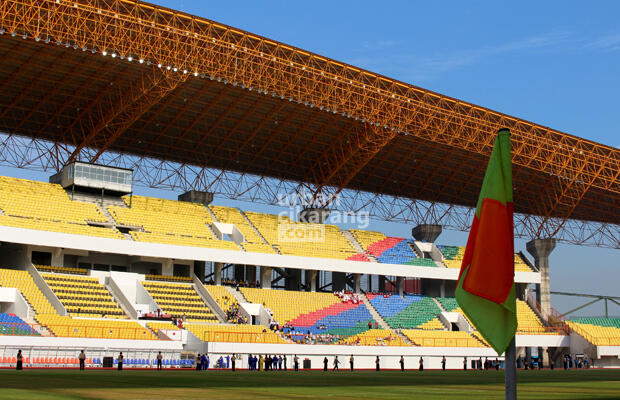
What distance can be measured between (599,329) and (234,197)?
42.6 metres

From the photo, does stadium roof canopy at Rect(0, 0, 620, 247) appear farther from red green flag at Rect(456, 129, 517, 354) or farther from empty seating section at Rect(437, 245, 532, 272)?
red green flag at Rect(456, 129, 517, 354)

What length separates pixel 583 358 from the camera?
73625mm

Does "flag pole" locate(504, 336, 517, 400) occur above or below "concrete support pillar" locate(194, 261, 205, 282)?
below

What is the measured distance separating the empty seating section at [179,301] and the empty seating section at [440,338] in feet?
59.7

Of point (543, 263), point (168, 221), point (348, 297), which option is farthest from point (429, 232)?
point (168, 221)

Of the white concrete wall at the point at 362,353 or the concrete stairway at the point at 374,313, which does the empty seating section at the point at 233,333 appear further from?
the concrete stairway at the point at 374,313

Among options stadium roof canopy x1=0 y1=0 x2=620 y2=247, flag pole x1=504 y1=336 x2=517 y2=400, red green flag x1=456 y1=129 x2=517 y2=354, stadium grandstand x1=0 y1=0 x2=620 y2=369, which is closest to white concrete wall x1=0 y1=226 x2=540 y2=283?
stadium grandstand x1=0 y1=0 x2=620 y2=369

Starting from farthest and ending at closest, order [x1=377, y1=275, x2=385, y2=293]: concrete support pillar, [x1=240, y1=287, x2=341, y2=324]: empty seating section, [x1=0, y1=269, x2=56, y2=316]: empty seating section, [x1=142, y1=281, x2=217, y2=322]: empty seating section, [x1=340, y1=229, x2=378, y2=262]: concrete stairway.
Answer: [x1=377, y1=275, x2=385, y2=293]: concrete support pillar → [x1=340, y1=229, x2=378, y2=262]: concrete stairway → [x1=240, y1=287, x2=341, y2=324]: empty seating section → [x1=142, y1=281, x2=217, y2=322]: empty seating section → [x1=0, y1=269, x2=56, y2=316]: empty seating section

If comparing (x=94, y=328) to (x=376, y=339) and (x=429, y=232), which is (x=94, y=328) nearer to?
(x=376, y=339)

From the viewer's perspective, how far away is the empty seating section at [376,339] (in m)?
60.8

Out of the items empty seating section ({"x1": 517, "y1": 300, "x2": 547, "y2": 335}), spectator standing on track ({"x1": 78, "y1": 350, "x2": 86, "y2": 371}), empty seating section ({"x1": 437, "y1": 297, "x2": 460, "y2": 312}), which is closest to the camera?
spectator standing on track ({"x1": 78, "y1": 350, "x2": 86, "y2": 371})

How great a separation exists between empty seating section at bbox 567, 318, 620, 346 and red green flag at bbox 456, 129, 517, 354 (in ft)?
242

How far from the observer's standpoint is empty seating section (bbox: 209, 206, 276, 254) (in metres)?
67.8

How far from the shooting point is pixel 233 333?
53.0m
